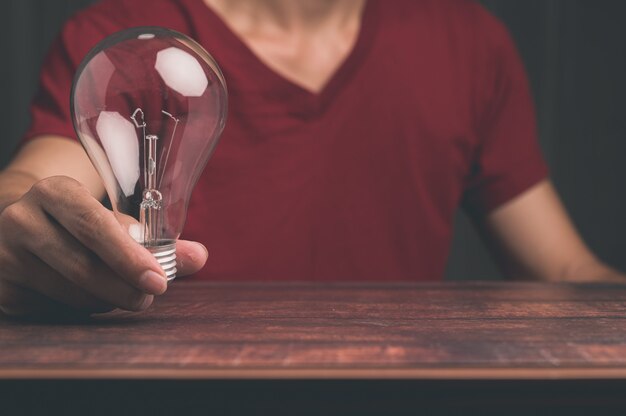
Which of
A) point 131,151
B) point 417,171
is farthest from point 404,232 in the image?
point 131,151

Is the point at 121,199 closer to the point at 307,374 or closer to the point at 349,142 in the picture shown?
the point at 307,374

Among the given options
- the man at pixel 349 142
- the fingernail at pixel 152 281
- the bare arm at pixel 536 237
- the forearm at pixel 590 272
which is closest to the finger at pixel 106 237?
the fingernail at pixel 152 281

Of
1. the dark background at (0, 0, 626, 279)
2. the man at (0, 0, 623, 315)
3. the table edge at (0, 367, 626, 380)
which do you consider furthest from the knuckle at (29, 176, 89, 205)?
the dark background at (0, 0, 626, 279)

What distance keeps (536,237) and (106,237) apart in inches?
28.7

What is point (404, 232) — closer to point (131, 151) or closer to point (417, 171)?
point (417, 171)

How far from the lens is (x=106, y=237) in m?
0.42

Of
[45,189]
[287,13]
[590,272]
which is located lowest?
[590,272]

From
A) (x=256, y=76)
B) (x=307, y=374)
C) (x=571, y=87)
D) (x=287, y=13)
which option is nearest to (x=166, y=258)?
(x=307, y=374)

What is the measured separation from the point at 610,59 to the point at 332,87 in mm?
678

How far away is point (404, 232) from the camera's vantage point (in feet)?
3.27

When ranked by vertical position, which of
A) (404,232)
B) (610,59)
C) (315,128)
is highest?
(610,59)

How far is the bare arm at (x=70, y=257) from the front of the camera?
1.39 feet

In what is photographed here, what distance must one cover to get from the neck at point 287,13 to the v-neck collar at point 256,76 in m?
0.04

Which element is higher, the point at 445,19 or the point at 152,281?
the point at 445,19
